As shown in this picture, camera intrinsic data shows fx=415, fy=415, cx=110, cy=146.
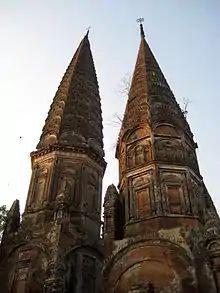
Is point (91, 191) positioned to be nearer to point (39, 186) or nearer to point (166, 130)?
point (39, 186)

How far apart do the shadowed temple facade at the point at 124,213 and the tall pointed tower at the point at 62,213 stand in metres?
0.06

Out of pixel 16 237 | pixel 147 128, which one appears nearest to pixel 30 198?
pixel 16 237

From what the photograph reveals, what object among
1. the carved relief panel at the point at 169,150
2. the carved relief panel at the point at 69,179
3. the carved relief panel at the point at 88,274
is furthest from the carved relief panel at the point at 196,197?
the carved relief panel at the point at 69,179

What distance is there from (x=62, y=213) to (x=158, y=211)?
5.27 metres

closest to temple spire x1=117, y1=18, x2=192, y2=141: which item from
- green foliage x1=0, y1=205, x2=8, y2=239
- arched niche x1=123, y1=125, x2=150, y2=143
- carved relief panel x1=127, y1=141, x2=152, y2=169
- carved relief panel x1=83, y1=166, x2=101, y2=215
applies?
arched niche x1=123, y1=125, x2=150, y2=143

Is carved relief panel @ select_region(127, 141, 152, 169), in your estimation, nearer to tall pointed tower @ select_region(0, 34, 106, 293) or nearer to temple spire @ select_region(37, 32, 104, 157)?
tall pointed tower @ select_region(0, 34, 106, 293)

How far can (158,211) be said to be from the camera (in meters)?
18.5

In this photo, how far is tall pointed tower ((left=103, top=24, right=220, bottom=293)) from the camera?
16234 mm

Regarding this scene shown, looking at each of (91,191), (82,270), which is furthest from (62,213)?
(91,191)

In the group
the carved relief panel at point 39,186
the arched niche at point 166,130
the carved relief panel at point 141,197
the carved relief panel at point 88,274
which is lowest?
the carved relief panel at point 88,274

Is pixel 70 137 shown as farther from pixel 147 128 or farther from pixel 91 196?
pixel 147 128

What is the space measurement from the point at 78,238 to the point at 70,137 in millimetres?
7844

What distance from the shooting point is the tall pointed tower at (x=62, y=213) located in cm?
1975

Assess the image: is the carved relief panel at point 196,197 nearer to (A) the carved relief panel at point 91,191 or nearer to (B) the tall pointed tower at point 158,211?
(B) the tall pointed tower at point 158,211
